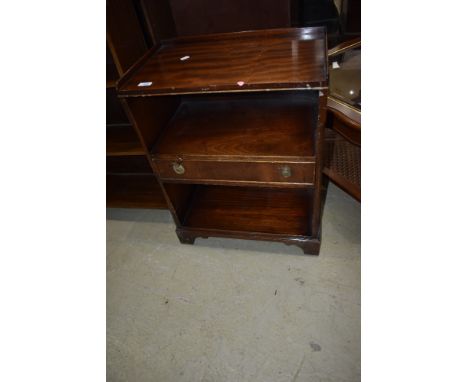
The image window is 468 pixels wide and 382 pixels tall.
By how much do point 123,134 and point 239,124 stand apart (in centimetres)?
68

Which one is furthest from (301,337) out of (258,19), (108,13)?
(108,13)

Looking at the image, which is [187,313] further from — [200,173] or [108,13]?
[108,13]

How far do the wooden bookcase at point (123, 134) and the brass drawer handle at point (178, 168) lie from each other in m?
0.12

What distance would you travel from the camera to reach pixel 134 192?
1.71m

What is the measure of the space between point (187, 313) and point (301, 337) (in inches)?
18.5

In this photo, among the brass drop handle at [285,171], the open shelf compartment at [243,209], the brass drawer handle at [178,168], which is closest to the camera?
the brass drop handle at [285,171]

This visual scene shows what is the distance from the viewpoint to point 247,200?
1.47 m

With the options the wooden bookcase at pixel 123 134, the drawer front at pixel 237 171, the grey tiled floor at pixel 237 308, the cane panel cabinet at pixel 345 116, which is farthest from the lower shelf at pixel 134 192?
the cane panel cabinet at pixel 345 116

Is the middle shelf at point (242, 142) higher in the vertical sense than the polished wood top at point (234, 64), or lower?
lower

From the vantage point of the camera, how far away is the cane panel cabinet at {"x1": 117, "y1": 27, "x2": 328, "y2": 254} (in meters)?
0.92

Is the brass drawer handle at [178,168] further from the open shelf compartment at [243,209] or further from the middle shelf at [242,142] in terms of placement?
the open shelf compartment at [243,209]

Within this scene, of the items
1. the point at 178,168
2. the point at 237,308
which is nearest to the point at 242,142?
the point at 178,168

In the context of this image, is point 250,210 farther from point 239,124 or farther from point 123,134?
point 123,134

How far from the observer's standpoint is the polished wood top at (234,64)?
85 centimetres
